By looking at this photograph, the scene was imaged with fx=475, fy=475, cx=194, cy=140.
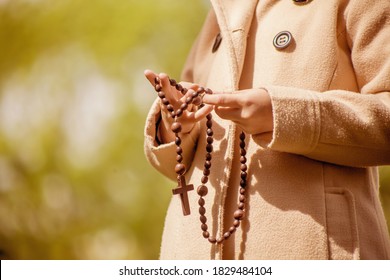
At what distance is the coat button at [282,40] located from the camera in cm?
89

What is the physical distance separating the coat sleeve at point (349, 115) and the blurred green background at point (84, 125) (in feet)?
5.40

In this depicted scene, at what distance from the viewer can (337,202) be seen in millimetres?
800

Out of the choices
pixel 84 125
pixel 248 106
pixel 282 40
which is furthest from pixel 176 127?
pixel 84 125

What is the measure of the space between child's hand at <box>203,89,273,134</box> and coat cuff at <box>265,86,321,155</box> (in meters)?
0.02

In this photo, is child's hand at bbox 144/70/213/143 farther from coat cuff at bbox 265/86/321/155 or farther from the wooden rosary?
coat cuff at bbox 265/86/321/155

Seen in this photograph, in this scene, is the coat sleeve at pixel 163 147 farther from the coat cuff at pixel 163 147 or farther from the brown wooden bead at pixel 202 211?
the brown wooden bead at pixel 202 211

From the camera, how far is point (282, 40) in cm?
90

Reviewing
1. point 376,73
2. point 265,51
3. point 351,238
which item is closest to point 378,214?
point 351,238

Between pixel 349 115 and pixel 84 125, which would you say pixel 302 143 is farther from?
pixel 84 125

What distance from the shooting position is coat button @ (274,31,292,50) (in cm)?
89

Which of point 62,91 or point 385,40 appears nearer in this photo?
point 385,40

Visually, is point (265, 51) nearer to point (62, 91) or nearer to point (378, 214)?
point (378, 214)

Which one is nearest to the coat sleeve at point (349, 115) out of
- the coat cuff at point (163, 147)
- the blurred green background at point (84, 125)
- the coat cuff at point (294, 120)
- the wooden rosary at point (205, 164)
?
the coat cuff at point (294, 120)
